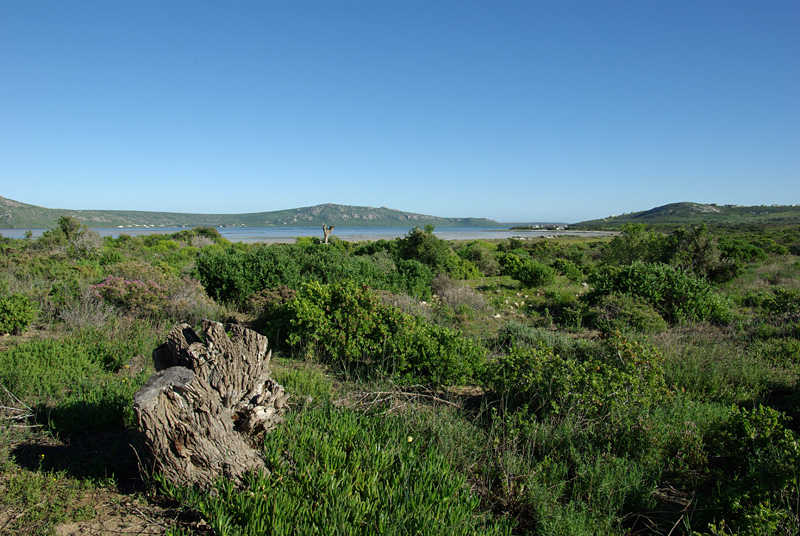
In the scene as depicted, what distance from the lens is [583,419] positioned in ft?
13.4

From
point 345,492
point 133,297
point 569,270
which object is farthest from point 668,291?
point 133,297

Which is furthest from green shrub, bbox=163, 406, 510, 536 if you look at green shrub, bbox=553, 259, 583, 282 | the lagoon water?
the lagoon water

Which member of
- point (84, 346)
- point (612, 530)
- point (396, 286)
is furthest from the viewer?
point (396, 286)

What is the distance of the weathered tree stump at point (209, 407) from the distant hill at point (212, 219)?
94.7 metres

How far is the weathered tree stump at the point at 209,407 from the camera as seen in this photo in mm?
2799

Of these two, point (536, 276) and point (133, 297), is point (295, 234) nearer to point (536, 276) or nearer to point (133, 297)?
point (536, 276)

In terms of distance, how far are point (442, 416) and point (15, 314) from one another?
7.48 metres

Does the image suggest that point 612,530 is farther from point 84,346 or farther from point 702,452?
point 84,346

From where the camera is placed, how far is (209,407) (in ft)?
9.89

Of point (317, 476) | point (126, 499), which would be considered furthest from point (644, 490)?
point (126, 499)

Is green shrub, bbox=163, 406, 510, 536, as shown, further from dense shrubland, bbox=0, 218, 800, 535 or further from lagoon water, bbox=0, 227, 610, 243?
lagoon water, bbox=0, 227, 610, 243

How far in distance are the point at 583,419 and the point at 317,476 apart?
2.63 m

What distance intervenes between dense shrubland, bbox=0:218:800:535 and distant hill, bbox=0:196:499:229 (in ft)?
299

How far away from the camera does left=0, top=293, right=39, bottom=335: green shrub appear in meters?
6.91
